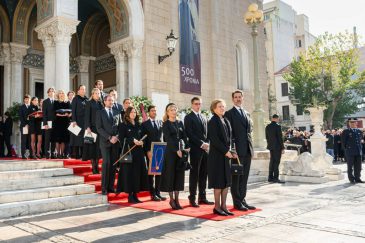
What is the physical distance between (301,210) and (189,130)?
7.59 ft

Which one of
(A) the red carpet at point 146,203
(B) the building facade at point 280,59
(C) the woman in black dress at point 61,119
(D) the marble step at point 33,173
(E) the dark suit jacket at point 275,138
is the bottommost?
(A) the red carpet at point 146,203

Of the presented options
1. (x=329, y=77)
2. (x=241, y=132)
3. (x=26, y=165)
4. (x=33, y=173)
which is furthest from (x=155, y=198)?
(x=329, y=77)

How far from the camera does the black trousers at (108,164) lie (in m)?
6.70

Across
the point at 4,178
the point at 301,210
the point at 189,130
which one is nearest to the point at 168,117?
the point at 189,130

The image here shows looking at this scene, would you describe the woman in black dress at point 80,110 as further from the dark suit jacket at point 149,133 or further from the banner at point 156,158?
the banner at point 156,158

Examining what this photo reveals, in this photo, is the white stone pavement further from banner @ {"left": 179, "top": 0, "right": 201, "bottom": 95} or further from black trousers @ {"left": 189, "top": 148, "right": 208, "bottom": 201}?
banner @ {"left": 179, "top": 0, "right": 201, "bottom": 95}

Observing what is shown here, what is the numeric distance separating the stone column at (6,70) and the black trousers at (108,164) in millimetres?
9839

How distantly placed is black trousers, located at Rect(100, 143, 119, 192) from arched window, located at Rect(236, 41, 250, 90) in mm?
13672

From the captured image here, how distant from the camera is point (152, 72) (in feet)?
45.9

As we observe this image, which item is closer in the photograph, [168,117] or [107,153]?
[168,117]

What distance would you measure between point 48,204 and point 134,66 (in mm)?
8525

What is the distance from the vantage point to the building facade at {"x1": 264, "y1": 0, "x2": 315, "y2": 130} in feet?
147

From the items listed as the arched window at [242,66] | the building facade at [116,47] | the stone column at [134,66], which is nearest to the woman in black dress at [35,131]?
the building facade at [116,47]

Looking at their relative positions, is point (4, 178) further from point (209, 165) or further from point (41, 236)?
point (209, 165)
